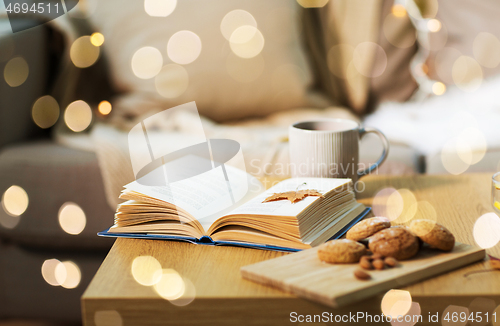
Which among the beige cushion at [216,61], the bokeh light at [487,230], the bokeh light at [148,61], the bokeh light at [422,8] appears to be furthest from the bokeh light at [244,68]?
the bokeh light at [487,230]

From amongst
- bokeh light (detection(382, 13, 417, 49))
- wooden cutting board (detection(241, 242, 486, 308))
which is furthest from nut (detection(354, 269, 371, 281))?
bokeh light (detection(382, 13, 417, 49))

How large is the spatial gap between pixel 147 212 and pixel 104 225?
613 millimetres

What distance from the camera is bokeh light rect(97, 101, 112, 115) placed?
136 centimetres

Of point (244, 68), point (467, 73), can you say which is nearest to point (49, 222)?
point (244, 68)

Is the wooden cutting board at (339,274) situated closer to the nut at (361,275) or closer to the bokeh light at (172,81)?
the nut at (361,275)

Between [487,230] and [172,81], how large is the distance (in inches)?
39.8

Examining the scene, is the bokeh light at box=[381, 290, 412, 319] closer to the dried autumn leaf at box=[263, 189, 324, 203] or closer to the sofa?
the dried autumn leaf at box=[263, 189, 324, 203]

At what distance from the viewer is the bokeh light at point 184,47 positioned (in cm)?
134

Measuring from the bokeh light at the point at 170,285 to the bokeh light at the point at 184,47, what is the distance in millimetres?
967

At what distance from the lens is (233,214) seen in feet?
1.79

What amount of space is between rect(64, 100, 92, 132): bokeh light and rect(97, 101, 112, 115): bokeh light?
1.3 inches

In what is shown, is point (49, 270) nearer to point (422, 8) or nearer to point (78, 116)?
point (78, 116)

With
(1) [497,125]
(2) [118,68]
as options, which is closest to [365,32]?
(1) [497,125]

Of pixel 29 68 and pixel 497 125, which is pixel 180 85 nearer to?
pixel 29 68
